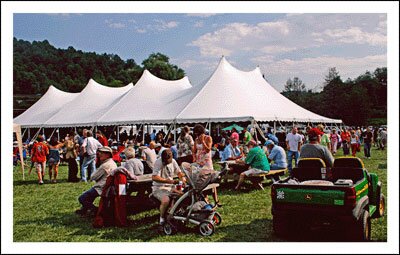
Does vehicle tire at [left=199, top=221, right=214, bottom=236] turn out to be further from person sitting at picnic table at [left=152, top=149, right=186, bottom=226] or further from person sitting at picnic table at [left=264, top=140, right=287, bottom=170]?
person sitting at picnic table at [left=264, top=140, right=287, bottom=170]

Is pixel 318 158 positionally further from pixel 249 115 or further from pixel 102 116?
pixel 102 116

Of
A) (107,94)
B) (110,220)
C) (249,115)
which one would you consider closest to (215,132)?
(107,94)

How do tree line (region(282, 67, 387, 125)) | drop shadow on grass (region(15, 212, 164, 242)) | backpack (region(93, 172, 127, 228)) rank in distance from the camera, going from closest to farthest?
1. drop shadow on grass (region(15, 212, 164, 242))
2. backpack (region(93, 172, 127, 228))
3. tree line (region(282, 67, 387, 125))

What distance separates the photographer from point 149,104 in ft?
63.5

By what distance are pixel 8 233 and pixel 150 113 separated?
512 inches

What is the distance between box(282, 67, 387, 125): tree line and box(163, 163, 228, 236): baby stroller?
10.1 feet

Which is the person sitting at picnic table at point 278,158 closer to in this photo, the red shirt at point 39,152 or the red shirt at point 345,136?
the red shirt at point 39,152

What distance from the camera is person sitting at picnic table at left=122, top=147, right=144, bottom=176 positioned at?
24.0ft

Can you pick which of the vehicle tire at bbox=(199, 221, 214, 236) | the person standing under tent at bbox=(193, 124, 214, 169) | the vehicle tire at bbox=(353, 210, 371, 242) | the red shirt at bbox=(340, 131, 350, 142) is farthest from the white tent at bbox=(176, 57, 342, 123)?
the vehicle tire at bbox=(353, 210, 371, 242)

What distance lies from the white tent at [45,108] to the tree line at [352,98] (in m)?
17.5

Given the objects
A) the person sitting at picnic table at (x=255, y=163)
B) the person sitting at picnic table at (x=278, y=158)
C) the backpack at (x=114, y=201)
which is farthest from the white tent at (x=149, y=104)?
the backpack at (x=114, y=201)

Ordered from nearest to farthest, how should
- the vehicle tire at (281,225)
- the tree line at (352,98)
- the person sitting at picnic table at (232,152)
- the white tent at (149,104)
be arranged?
the vehicle tire at (281,225) → the tree line at (352,98) → the person sitting at picnic table at (232,152) → the white tent at (149,104)

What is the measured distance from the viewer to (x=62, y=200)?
343 inches

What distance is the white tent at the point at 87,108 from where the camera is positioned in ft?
68.6
